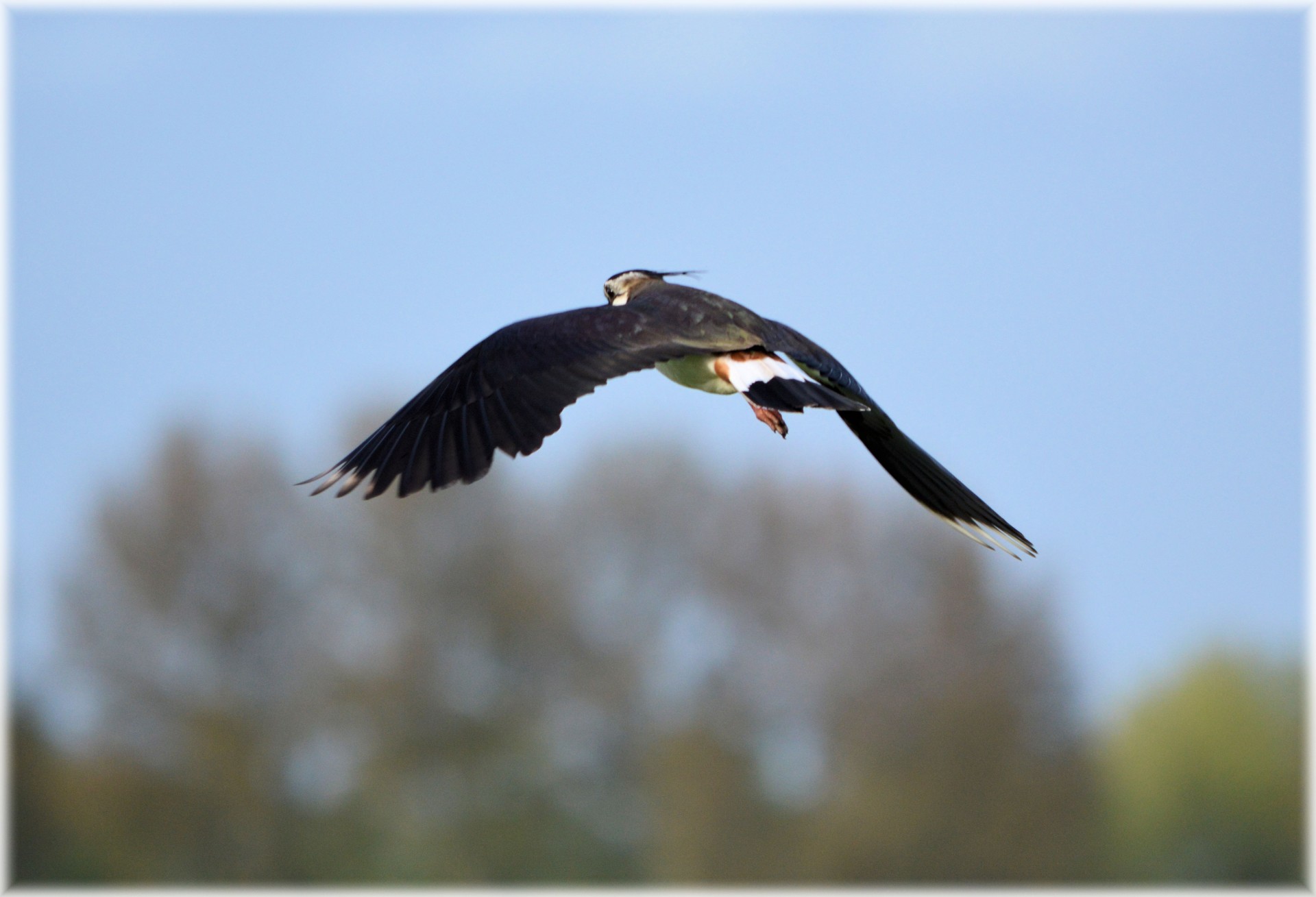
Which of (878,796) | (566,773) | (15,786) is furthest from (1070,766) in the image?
(15,786)

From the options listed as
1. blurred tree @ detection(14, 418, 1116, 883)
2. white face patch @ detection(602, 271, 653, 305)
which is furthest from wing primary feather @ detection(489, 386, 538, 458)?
blurred tree @ detection(14, 418, 1116, 883)

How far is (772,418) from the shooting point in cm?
707

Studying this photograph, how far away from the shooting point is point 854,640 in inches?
1750

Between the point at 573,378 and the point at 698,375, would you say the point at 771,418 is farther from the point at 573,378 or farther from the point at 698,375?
the point at 573,378

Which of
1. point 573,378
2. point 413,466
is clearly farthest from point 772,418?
point 413,466

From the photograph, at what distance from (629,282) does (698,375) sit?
3.45 ft

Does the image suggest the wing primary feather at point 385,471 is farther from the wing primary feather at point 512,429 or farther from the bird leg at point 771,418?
the bird leg at point 771,418

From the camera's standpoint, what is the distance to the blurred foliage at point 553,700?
42594mm

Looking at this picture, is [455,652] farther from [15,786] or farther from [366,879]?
[15,786]

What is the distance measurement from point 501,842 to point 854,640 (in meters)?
11.3

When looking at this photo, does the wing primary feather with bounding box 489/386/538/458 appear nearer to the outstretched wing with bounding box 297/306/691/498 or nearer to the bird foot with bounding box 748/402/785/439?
the outstretched wing with bounding box 297/306/691/498

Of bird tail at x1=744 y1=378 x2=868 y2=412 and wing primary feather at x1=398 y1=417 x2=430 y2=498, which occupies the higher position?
bird tail at x1=744 y1=378 x2=868 y2=412

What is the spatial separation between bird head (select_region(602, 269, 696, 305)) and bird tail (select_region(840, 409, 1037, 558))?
1.12m

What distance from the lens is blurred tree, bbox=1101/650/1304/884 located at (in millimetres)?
48969
